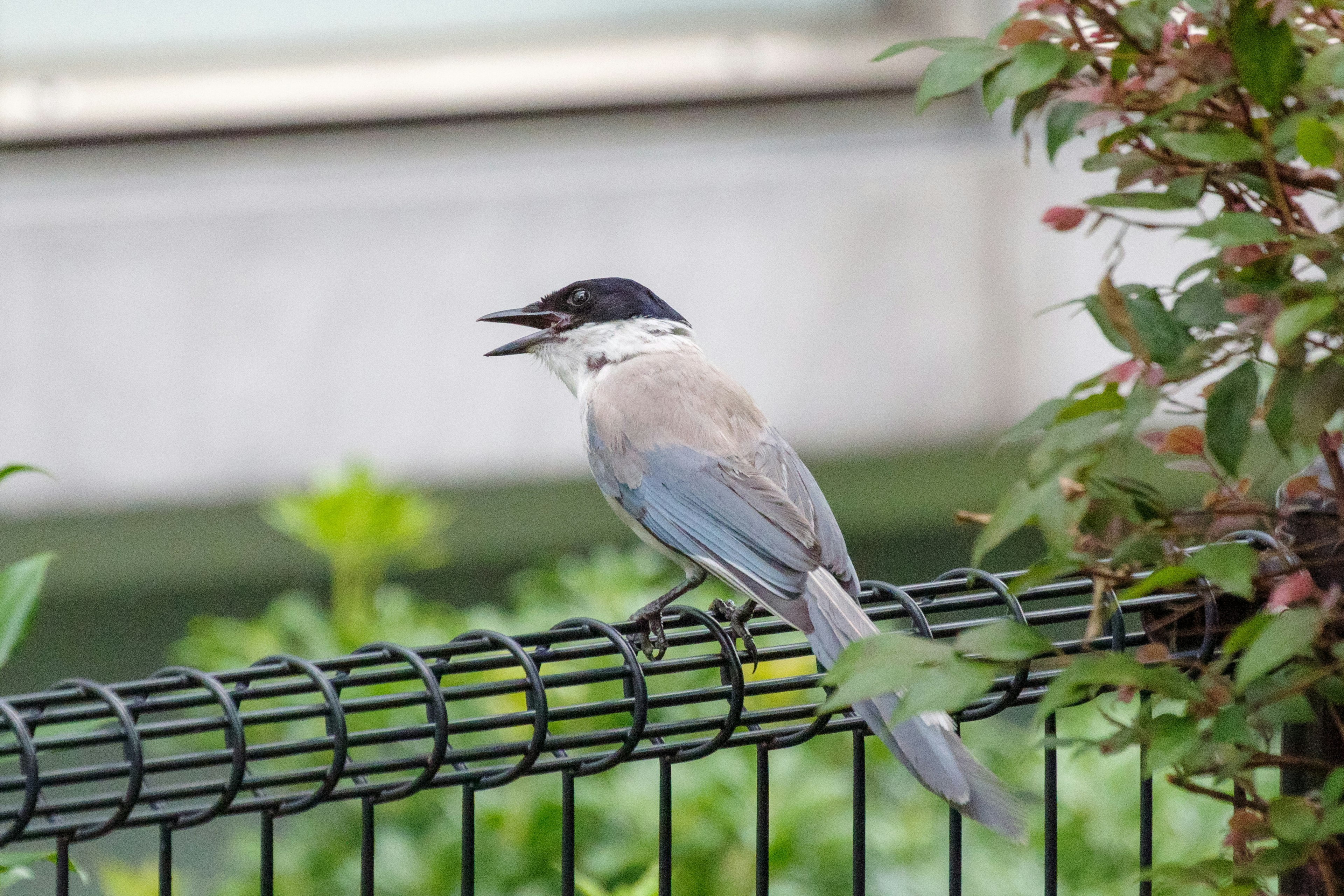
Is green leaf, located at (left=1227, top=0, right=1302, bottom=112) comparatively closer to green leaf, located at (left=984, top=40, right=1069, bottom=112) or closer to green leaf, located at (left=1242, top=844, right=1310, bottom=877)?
green leaf, located at (left=984, top=40, right=1069, bottom=112)

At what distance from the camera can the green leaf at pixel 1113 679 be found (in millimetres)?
1272

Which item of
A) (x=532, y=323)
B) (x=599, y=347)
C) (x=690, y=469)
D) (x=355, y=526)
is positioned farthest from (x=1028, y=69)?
(x=355, y=526)

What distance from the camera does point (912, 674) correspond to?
1298 millimetres

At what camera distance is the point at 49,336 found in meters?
5.57

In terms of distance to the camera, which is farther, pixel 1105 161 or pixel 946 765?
pixel 946 765

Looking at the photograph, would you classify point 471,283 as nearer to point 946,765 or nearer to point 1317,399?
point 946,765

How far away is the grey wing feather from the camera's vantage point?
265cm

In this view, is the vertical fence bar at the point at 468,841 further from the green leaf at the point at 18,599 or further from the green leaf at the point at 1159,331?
the green leaf at the point at 1159,331

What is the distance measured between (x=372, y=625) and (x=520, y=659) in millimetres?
2894

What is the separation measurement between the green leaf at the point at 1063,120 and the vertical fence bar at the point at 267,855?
38.7 inches

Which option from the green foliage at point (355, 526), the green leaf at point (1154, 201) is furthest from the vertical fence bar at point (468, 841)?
the green foliage at point (355, 526)

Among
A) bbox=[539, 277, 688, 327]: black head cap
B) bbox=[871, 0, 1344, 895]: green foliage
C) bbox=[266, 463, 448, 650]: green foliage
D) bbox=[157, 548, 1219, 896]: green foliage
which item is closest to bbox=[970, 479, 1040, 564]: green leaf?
bbox=[871, 0, 1344, 895]: green foliage

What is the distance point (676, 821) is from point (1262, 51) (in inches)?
112

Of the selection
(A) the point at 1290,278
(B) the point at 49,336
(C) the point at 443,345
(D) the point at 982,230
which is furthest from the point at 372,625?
(A) the point at 1290,278
